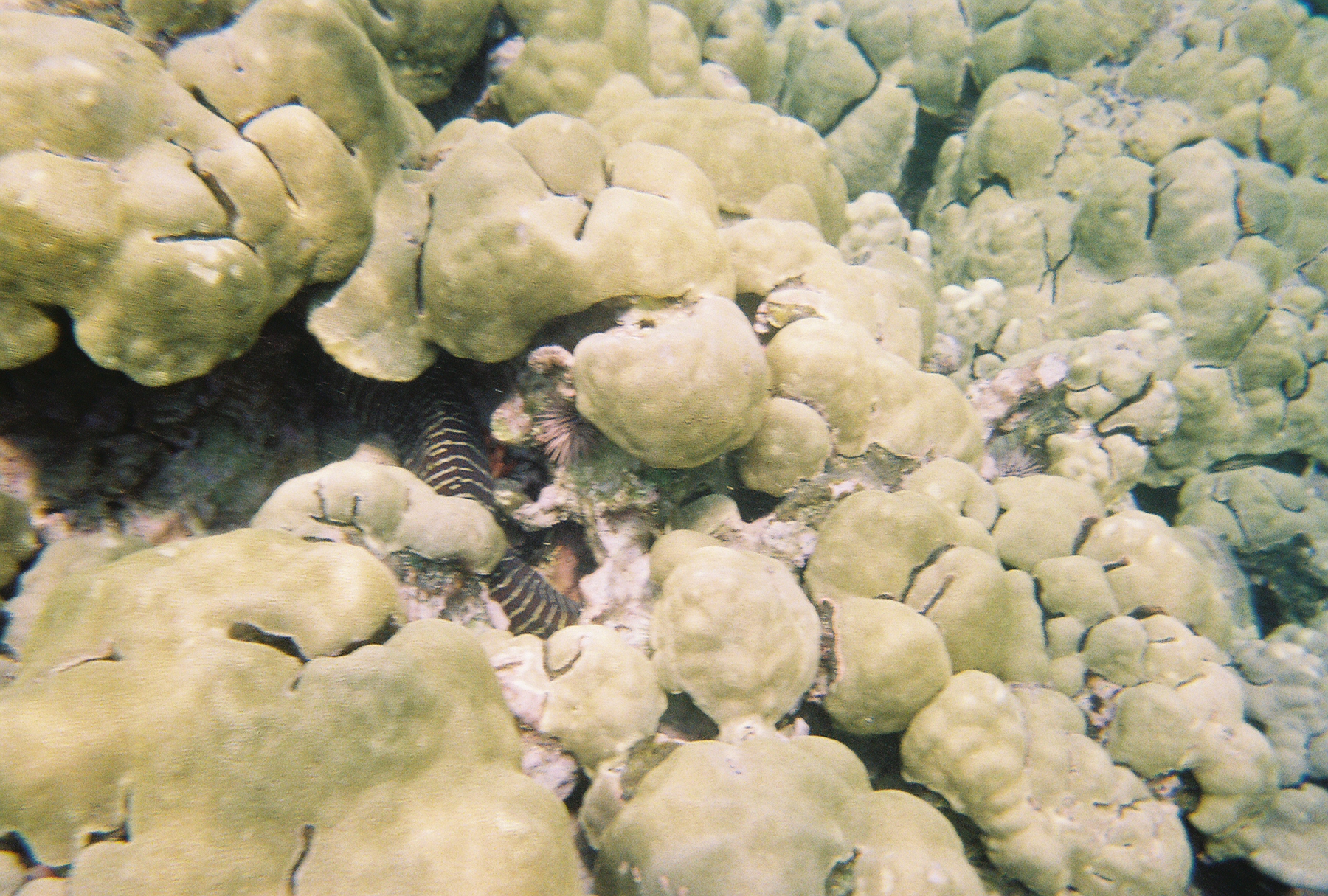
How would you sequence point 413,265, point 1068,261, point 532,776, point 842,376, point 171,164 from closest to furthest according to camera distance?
point 171,164 < point 532,776 < point 413,265 < point 842,376 < point 1068,261

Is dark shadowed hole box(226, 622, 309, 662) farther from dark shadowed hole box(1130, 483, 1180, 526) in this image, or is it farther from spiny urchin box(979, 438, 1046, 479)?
dark shadowed hole box(1130, 483, 1180, 526)

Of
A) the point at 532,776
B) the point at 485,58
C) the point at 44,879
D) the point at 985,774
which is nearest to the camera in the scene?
the point at 44,879

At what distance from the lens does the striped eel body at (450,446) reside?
260 cm

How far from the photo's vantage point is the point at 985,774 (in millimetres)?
2367

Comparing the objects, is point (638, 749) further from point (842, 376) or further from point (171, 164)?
point (171, 164)

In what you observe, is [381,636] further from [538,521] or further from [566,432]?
[566,432]

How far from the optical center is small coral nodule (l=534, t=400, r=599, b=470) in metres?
2.62

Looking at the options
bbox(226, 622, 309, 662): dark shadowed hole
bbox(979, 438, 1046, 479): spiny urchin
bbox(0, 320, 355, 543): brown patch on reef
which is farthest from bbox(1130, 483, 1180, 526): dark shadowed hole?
bbox(0, 320, 355, 543): brown patch on reef

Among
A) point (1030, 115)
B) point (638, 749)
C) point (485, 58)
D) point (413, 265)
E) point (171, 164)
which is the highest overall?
point (1030, 115)

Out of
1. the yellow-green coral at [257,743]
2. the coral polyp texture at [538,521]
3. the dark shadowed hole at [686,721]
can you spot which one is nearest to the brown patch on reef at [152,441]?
the coral polyp texture at [538,521]

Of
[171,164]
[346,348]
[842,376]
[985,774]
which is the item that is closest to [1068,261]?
[842,376]

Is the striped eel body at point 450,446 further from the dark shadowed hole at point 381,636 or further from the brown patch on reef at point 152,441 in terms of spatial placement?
the dark shadowed hole at point 381,636

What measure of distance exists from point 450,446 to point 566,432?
54 centimetres

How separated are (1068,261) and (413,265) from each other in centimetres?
542
